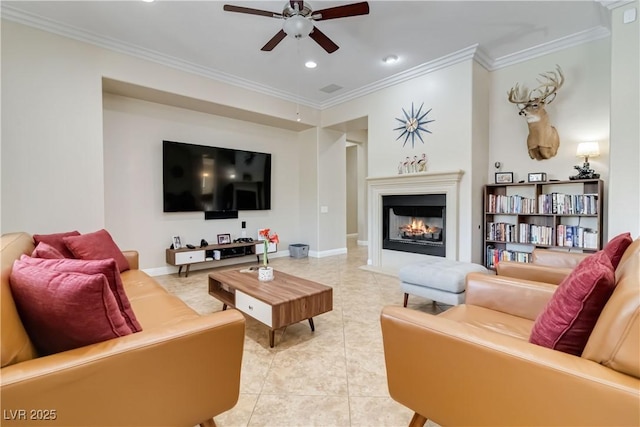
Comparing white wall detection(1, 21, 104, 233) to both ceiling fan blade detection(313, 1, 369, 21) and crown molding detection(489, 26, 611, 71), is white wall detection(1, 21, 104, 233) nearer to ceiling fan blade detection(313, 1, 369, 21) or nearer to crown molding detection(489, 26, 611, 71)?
ceiling fan blade detection(313, 1, 369, 21)

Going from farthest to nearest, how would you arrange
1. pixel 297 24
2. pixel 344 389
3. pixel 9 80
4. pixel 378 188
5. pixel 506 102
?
pixel 378 188 → pixel 506 102 → pixel 9 80 → pixel 297 24 → pixel 344 389

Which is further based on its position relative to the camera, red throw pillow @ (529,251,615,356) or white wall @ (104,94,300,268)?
white wall @ (104,94,300,268)

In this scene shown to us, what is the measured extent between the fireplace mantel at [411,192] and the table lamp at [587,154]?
3.98 ft

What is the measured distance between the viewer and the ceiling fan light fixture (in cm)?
264

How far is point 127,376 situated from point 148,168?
4.08 meters

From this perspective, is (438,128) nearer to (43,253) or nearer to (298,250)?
(298,250)

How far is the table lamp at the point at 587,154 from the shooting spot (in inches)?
131

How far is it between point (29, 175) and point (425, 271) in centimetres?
411

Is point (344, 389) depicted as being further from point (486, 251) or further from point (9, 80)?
point (9, 80)

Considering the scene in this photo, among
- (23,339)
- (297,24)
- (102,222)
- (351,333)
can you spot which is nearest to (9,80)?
(102,222)

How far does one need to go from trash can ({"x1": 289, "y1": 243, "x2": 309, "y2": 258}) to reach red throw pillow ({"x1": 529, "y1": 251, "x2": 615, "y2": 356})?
4.92 metres

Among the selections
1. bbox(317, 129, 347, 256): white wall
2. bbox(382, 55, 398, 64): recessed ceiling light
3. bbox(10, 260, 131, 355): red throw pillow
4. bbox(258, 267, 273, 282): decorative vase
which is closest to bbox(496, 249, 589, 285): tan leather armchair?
bbox(258, 267, 273, 282): decorative vase

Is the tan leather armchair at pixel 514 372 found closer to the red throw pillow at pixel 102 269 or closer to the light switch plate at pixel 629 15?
the red throw pillow at pixel 102 269

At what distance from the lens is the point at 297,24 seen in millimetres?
2658
